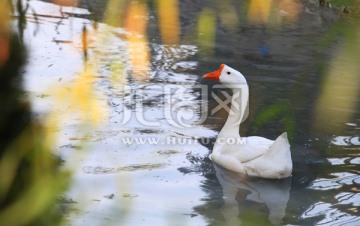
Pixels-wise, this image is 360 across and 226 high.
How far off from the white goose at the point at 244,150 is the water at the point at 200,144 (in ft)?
0.31

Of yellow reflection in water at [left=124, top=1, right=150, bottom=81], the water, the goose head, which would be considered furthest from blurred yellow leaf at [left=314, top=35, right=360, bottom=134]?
yellow reflection in water at [left=124, top=1, right=150, bottom=81]

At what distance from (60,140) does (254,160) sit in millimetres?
1622

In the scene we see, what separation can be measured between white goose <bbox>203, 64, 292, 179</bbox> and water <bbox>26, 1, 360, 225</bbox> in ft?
0.31

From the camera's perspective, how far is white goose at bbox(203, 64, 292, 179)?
6.00 metres

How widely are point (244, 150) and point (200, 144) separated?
0.70 metres

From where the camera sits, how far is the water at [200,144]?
16.9ft

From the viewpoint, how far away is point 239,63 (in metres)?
10.0

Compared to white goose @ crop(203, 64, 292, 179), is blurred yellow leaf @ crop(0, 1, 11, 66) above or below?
above

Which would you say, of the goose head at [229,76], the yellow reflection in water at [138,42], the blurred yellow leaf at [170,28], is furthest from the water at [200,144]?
the goose head at [229,76]

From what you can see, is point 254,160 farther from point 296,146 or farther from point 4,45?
point 4,45

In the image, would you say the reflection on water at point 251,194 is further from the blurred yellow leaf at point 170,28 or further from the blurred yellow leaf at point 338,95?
the blurred yellow leaf at point 170,28

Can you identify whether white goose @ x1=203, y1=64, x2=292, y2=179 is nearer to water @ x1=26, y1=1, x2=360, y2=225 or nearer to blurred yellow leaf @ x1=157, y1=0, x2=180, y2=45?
water @ x1=26, y1=1, x2=360, y2=225

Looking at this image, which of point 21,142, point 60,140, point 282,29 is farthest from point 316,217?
point 282,29

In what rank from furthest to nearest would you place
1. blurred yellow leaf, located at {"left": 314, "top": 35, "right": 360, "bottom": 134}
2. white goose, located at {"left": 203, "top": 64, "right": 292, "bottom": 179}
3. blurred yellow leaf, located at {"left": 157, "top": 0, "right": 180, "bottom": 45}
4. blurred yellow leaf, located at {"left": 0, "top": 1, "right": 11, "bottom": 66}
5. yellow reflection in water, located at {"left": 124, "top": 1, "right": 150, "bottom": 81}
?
blurred yellow leaf, located at {"left": 157, "top": 0, "right": 180, "bottom": 45} → yellow reflection in water, located at {"left": 124, "top": 1, "right": 150, "bottom": 81} → blurred yellow leaf, located at {"left": 314, "top": 35, "right": 360, "bottom": 134} → white goose, located at {"left": 203, "top": 64, "right": 292, "bottom": 179} → blurred yellow leaf, located at {"left": 0, "top": 1, "right": 11, "bottom": 66}
